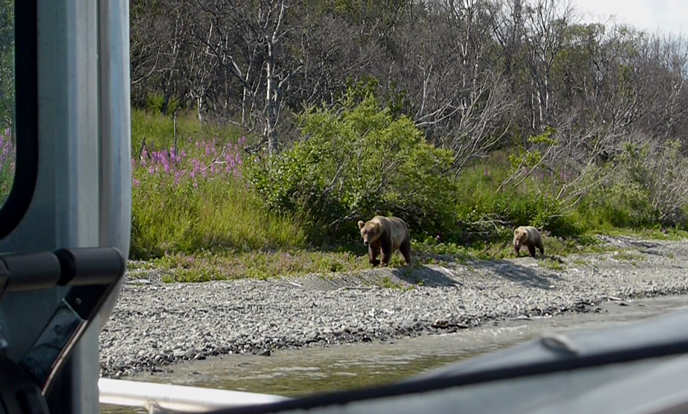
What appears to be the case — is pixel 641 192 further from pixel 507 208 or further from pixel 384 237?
pixel 384 237

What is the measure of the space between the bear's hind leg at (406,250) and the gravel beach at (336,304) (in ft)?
0.74

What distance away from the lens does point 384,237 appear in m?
13.2

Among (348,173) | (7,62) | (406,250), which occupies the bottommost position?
(406,250)

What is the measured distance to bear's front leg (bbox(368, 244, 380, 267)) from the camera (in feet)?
43.9

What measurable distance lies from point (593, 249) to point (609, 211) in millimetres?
4792

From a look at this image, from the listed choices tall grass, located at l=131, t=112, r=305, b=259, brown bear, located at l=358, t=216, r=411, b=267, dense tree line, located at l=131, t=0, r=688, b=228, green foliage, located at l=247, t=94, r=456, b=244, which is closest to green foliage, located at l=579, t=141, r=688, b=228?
dense tree line, located at l=131, t=0, r=688, b=228

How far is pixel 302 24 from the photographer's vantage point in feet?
64.7

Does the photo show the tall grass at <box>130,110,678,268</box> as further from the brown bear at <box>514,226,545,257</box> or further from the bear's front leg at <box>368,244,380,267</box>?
the brown bear at <box>514,226,545,257</box>

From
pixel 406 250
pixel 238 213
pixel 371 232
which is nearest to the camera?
pixel 371 232

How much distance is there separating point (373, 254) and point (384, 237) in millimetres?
352

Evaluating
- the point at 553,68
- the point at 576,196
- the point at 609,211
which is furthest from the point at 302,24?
the point at 553,68

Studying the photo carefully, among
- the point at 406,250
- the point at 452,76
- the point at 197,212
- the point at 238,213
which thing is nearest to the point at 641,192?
the point at 452,76

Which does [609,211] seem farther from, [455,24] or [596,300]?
[596,300]

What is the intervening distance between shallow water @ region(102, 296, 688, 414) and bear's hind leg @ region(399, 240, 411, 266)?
2637mm
